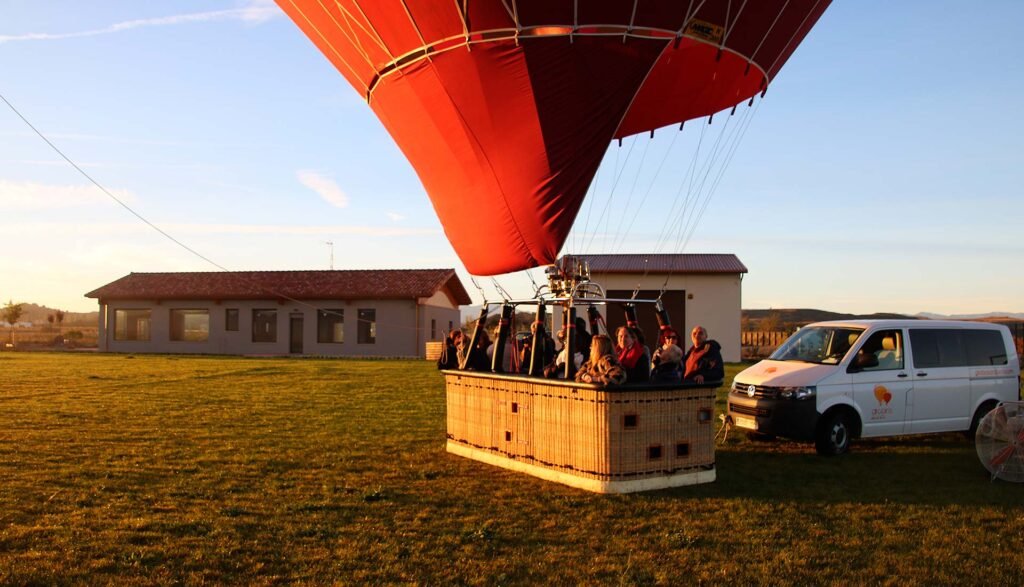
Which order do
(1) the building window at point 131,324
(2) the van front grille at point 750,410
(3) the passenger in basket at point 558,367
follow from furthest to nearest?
(1) the building window at point 131,324 < (2) the van front grille at point 750,410 < (3) the passenger in basket at point 558,367

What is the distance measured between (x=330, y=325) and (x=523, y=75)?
103 ft

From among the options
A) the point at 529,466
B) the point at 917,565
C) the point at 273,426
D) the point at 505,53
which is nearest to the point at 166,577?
the point at 529,466

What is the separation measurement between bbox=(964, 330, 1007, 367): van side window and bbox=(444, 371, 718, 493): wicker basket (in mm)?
5183

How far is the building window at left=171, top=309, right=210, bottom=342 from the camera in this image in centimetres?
4162

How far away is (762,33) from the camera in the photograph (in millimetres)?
10461

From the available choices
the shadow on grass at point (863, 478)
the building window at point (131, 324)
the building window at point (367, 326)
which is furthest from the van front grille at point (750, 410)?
the building window at point (131, 324)

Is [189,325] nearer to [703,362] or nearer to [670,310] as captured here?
[670,310]

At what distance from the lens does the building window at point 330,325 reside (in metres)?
39.2

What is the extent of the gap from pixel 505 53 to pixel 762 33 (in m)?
3.26

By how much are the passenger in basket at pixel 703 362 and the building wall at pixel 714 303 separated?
21.7 metres

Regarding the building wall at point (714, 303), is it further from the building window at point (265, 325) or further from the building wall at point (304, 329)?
the building window at point (265, 325)

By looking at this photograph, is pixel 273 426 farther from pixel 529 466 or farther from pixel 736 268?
pixel 736 268

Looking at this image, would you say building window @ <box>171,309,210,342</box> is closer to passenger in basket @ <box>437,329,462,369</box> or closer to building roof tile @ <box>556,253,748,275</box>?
building roof tile @ <box>556,253,748,275</box>

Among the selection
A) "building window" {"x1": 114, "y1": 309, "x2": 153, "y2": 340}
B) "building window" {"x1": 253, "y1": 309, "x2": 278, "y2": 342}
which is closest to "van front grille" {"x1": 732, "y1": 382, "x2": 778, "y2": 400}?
"building window" {"x1": 253, "y1": 309, "x2": 278, "y2": 342}
